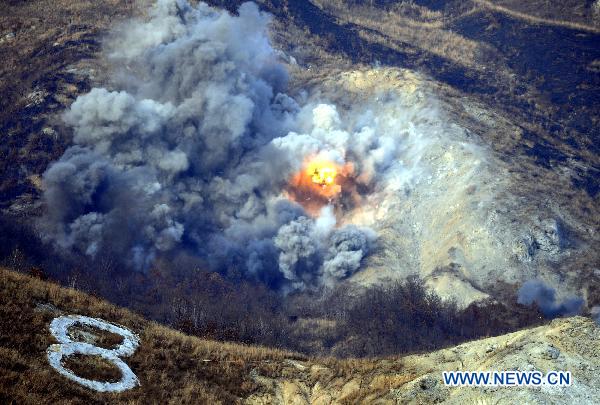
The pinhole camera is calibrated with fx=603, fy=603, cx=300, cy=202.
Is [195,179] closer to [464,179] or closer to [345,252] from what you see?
[345,252]

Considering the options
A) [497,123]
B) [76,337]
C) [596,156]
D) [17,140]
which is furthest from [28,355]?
[596,156]

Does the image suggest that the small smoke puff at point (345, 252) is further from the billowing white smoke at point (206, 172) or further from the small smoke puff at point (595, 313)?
the small smoke puff at point (595, 313)

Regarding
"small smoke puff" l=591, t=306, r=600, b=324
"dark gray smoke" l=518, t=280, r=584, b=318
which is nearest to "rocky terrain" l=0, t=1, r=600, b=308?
"dark gray smoke" l=518, t=280, r=584, b=318

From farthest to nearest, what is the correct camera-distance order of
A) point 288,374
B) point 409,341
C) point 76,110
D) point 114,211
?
1. point 76,110
2. point 114,211
3. point 409,341
4. point 288,374

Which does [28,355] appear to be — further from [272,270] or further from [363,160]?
[363,160]

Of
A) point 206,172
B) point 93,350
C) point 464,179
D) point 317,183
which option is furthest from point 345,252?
point 93,350
